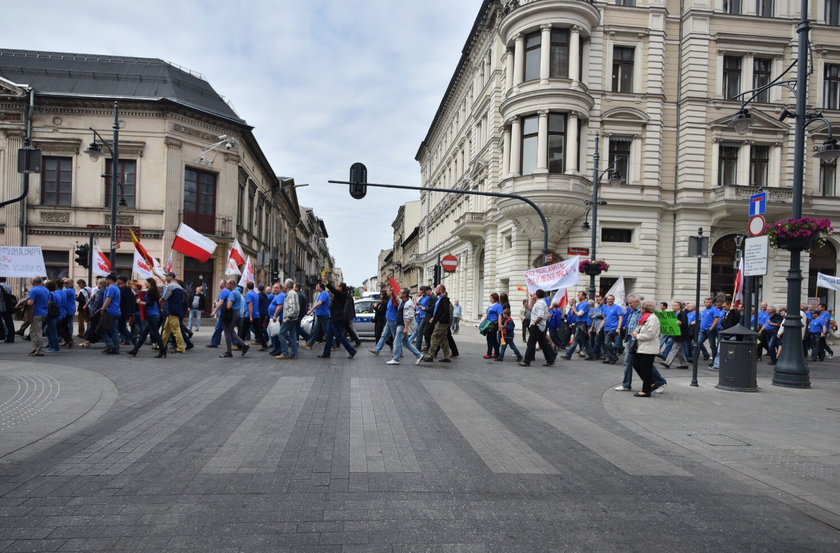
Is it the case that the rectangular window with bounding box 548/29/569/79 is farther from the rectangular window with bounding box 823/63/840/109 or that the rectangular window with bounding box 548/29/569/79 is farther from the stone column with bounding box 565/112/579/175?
the rectangular window with bounding box 823/63/840/109

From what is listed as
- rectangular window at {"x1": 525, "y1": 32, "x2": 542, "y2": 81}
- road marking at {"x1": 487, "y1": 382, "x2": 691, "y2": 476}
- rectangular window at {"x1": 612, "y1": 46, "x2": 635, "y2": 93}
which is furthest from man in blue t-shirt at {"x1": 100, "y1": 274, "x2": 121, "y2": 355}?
rectangular window at {"x1": 612, "y1": 46, "x2": 635, "y2": 93}

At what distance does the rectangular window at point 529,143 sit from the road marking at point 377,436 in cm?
2014

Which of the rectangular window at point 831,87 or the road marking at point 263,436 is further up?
the rectangular window at point 831,87

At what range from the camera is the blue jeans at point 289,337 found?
13.5 m

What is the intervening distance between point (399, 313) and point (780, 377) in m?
7.75

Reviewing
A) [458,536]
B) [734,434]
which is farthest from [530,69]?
[458,536]

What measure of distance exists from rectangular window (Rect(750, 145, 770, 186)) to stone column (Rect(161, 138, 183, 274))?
28.4m

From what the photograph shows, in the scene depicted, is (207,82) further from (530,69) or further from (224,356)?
(224,356)

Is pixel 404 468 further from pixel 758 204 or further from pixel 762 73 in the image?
pixel 762 73

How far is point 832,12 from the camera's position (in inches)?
1147

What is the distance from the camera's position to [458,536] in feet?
12.2

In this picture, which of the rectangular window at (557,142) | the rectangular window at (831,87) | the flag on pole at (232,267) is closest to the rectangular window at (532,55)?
the rectangular window at (557,142)

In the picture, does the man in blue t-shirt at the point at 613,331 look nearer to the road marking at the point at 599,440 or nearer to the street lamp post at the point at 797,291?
the street lamp post at the point at 797,291

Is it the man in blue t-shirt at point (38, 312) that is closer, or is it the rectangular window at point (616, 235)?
the man in blue t-shirt at point (38, 312)
